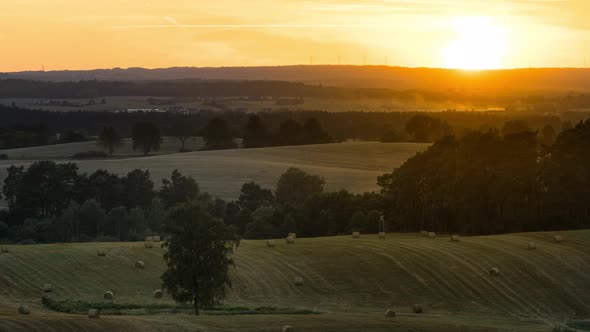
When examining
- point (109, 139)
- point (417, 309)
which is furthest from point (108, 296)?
point (109, 139)

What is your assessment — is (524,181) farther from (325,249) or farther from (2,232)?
(2,232)

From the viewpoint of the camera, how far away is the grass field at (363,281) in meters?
39.8

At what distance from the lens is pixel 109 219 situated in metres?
79.5

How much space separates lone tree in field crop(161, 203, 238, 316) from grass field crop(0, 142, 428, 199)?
57.6m

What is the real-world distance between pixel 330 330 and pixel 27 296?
13881 mm

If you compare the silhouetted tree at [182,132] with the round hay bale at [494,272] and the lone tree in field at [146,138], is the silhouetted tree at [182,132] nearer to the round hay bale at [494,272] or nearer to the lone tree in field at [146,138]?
the lone tree in field at [146,138]

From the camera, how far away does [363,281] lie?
48.6 meters

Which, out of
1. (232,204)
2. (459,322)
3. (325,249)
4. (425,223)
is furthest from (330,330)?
(232,204)

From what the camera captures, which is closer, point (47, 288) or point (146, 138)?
point (47, 288)

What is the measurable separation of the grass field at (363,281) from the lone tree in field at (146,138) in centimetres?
9499

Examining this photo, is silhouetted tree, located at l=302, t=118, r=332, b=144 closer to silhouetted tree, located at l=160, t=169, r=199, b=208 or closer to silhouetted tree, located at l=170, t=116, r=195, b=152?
silhouetted tree, located at l=170, t=116, r=195, b=152

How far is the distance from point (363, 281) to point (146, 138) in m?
104

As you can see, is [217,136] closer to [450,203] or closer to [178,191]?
[178,191]

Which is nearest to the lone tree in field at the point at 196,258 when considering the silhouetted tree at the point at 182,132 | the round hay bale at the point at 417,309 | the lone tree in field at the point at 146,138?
the round hay bale at the point at 417,309
